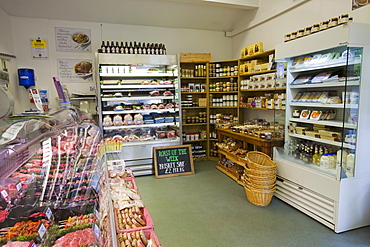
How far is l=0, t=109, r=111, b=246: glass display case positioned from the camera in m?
1.28

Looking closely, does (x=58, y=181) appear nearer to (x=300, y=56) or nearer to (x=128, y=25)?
(x=300, y=56)

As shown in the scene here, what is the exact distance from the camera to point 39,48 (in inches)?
208

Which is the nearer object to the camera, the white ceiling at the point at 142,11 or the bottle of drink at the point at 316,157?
the bottle of drink at the point at 316,157

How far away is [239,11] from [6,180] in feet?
19.9

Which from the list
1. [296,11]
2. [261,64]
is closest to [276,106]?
[261,64]

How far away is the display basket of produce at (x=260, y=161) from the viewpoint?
11.4 feet

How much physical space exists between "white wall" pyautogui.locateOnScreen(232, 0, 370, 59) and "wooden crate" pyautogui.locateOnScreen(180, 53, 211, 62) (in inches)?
41.9

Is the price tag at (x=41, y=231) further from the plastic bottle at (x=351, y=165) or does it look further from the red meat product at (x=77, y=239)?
the plastic bottle at (x=351, y=165)

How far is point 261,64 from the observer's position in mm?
4930

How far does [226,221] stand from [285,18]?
161 inches

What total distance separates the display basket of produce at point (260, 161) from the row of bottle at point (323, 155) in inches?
16.0

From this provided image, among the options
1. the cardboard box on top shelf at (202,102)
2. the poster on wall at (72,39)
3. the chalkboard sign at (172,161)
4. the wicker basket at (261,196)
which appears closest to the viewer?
the wicker basket at (261,196)

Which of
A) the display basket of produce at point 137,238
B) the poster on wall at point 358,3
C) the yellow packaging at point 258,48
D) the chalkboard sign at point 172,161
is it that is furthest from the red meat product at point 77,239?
the yellow packaging at point 258,48

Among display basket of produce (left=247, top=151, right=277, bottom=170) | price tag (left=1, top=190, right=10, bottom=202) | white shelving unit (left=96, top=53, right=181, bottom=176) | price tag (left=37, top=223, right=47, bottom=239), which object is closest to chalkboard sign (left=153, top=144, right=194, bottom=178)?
white shelving unit (left=96, top=53, right=181, bottom=176)
